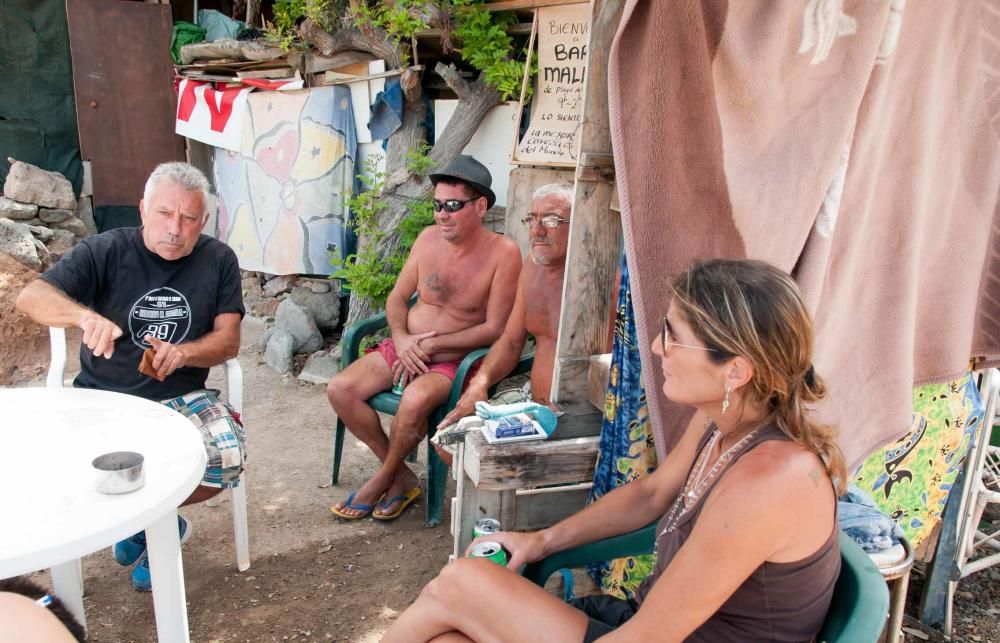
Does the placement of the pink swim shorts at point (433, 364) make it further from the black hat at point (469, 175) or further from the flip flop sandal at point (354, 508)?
the black hat at point (469, 175)

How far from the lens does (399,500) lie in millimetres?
3400

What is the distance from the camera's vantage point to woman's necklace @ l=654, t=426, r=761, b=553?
1465mm

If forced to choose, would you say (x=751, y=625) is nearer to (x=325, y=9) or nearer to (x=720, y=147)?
(x=720, y=147)

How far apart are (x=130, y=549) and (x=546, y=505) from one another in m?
1.77

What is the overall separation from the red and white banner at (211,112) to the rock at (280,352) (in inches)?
96.4

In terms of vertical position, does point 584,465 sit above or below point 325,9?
below

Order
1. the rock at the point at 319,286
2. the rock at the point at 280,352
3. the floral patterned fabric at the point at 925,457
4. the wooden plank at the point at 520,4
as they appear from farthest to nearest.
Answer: the rock at the point at 319,286, the rock at the point at 280,352, the wooden plank at the point at 520,4, the floral patterned fabric at the point at 925,457

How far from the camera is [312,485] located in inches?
146

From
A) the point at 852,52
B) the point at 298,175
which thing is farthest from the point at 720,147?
the point at 298,175

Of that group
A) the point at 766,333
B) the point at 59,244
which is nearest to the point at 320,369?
the point at 59,244

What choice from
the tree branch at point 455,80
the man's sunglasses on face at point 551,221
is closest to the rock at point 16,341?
the tree branch at point 455,80

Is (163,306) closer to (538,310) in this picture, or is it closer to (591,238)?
(538,310)

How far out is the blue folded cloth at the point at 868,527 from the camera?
1845mm

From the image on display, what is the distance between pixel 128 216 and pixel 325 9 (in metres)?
3.80
